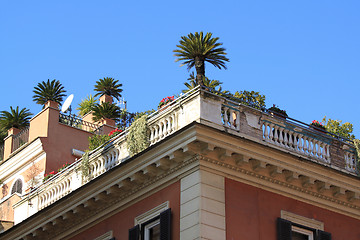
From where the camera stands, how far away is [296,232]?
23.1 meters

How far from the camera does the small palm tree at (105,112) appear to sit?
136 feet

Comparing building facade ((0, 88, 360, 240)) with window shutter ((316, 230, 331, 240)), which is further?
window shutter ((316, 230, 331, 240))

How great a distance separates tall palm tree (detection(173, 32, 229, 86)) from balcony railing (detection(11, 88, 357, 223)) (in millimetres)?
3102

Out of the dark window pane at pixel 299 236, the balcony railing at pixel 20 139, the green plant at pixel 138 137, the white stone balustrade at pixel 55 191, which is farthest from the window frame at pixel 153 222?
the balcony railing at pixel 20 139

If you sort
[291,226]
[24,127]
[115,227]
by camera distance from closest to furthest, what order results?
[291,226], [115,227], [24,127]

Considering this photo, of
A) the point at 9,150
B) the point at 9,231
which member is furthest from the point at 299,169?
the point at 9,150

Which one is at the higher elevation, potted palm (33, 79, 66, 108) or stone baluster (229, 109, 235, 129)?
potted palm (33, 79, 66, 108)

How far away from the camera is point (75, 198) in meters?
25.4

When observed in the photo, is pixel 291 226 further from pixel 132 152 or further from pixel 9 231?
pixel 9 231

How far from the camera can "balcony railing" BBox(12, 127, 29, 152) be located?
132 feet

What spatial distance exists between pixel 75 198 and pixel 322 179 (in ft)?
22.7

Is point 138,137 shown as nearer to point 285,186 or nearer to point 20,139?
point 285,186

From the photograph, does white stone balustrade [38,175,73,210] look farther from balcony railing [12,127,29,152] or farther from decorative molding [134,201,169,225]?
balcony railing [12,127,29,152]

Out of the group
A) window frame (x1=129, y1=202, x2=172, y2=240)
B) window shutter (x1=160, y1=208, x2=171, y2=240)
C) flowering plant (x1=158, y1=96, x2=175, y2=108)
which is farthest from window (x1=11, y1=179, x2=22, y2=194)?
window shutter (x1=160, y1=208, x2=171, y2=240)
